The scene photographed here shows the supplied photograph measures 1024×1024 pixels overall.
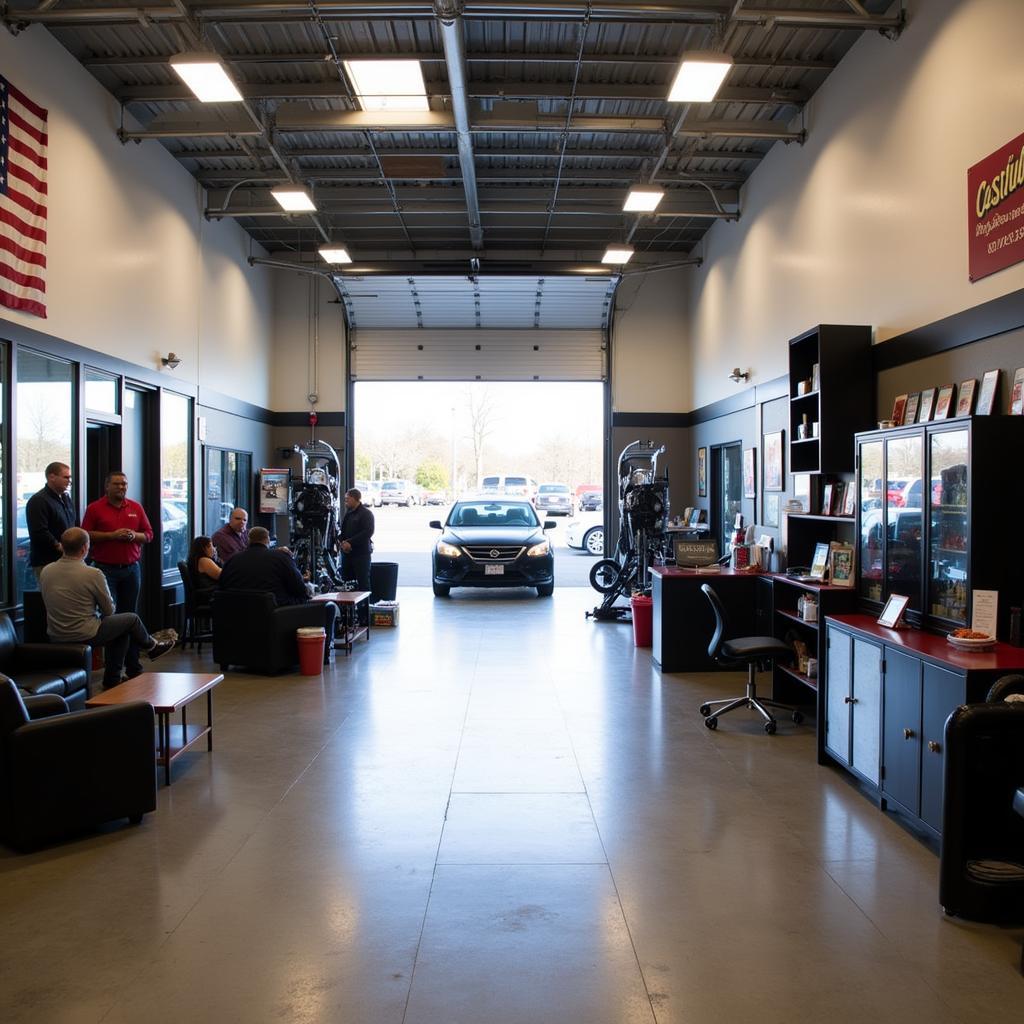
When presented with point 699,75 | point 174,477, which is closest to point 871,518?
point 699,75

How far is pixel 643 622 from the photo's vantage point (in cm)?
928

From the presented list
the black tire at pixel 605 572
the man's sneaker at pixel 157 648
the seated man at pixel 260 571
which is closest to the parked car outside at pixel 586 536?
the black tire at pixel 605 572

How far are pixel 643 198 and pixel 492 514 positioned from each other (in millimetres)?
5784

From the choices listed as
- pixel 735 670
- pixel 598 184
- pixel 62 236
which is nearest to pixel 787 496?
pixel 735 670

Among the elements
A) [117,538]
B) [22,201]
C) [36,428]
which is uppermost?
[22,201]

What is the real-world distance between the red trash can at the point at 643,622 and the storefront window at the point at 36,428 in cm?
580

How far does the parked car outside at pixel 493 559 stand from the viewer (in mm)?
12516

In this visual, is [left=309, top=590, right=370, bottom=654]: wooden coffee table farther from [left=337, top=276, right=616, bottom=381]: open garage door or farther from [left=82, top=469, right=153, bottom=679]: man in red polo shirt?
[left=337, top=276, right=616, bottom=381]: open garage door

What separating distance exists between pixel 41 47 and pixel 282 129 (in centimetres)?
218

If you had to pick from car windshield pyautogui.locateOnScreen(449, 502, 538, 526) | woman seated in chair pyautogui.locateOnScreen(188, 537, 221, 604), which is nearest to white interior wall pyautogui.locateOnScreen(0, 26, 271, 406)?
woman seated in chair pyautogui.locateOnScreen(188, 537, 221, 604)

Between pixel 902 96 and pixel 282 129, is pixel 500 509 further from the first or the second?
pixel 902 96

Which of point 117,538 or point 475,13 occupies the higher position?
point 475,13

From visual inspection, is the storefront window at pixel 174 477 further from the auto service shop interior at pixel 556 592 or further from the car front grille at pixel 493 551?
the car front grille at pixel 493 551

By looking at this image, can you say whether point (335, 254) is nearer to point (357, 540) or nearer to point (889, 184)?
point (357, 540)
